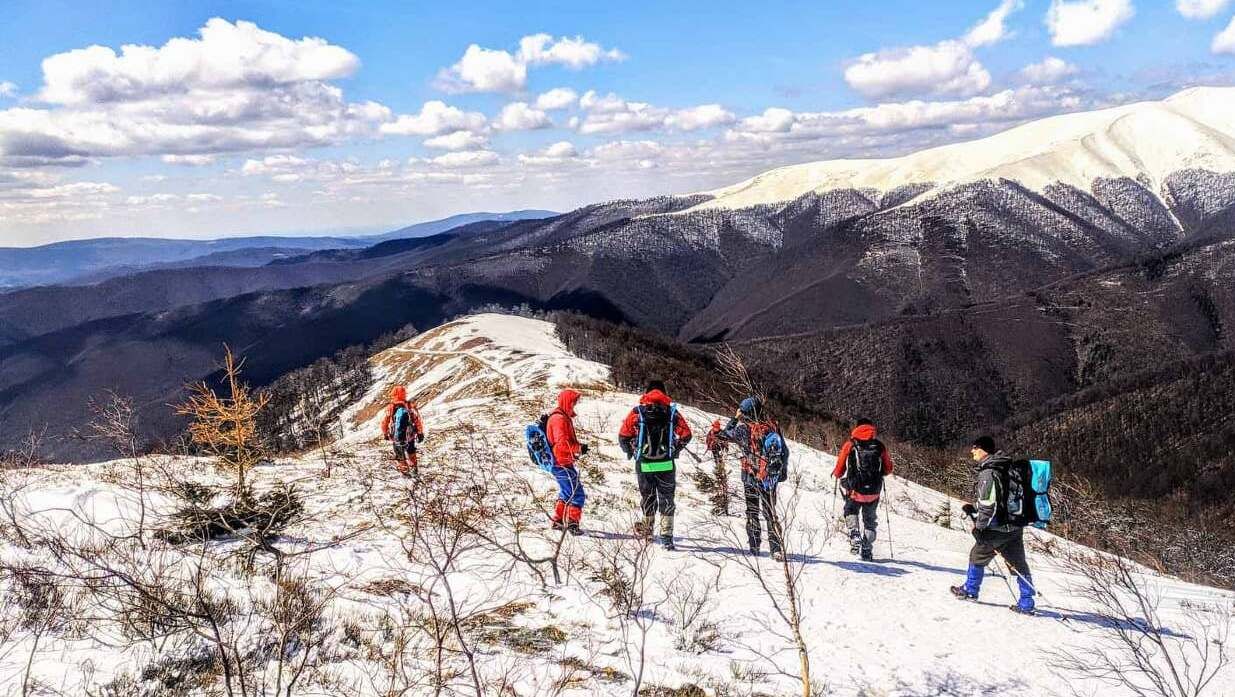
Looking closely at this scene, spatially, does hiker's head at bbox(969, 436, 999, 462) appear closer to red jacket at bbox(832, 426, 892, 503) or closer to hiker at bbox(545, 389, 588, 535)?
red jacket at bbox(832, 426, 892, 503)

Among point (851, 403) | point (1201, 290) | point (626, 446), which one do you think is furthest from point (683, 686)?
point (1201, 290)

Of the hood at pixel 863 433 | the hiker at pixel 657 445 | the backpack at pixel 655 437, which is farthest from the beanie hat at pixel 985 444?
the backpack at pixel 655 437

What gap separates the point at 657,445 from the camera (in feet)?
31.0

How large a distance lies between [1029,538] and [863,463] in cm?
854

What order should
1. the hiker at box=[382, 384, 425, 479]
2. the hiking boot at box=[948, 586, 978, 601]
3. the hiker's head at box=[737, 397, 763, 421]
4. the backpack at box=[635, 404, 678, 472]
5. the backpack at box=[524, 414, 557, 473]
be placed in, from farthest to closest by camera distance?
1. the hiker at box=[382, 384, 425, 479]
2. the backpack at box=[524, 414, 557, 473]
3. the backpack at box=[635, 404, 678, 472]
4. the hiker's head at box=[737, 397, 763, 421]
5. the hiking boot at box=[948, 586, 978, 601]

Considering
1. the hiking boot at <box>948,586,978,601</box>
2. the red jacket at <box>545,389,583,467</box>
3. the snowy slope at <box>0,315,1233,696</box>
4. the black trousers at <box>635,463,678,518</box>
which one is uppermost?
the red jacket at <box>545,389,583,467</box>

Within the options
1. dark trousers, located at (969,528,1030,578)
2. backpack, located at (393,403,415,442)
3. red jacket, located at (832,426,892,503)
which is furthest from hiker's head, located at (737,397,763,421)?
backpack, located at (393,403,415,442)

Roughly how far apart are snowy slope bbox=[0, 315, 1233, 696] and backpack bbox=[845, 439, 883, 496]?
95cm

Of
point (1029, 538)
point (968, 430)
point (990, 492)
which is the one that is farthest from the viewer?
point (968, 430)

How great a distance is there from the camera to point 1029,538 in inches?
586

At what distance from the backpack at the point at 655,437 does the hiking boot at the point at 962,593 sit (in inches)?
164

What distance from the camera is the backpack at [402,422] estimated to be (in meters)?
12.6

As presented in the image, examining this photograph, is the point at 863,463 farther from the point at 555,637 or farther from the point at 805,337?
the point at 805,337

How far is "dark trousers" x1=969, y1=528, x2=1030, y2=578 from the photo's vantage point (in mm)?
7945
